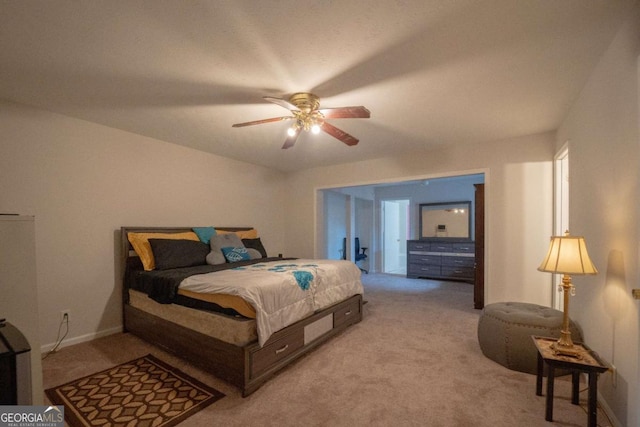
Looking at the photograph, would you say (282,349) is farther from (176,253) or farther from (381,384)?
(176,253)

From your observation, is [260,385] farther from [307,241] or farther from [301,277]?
[307,241]

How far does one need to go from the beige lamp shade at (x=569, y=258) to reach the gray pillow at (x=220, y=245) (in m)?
3.15

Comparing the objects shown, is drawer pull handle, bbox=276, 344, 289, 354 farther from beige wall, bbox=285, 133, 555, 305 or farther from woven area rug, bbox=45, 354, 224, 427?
beige wall, bbox=285, 133, 555, 305

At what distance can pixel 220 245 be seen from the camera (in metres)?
3.57

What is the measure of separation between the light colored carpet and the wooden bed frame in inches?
3.4

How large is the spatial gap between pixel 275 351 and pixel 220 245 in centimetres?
181

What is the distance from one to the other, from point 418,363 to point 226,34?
2.88 m

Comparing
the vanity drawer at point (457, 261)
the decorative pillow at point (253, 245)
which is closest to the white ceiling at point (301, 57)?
the decorative pillow at point (253, 245)

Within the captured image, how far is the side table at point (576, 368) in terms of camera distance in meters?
1.50

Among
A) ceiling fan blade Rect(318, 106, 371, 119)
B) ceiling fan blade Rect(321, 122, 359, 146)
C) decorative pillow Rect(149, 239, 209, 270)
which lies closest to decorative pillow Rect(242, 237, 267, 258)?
decorative pillow Rect(149, 239, 209, 270)

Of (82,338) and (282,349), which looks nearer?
(282,349)

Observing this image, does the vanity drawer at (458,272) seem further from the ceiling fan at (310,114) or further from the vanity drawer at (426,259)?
the ceiling fan at (310,114)

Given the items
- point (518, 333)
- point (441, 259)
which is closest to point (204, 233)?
point (518, 333)

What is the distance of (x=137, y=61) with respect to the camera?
1874 mm
